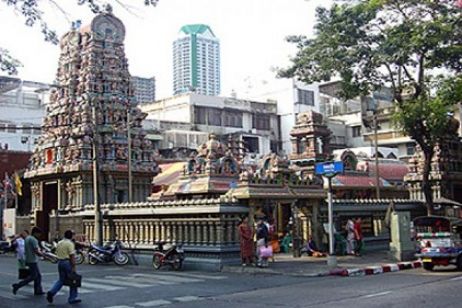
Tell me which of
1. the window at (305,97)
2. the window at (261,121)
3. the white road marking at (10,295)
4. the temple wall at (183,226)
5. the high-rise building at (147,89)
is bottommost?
the white road marking at (10,295)

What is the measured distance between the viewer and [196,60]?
3438 inches

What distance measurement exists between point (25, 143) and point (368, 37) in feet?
120

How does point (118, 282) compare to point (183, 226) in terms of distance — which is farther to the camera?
point (183, 226)

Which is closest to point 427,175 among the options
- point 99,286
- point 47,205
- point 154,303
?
point 99,286

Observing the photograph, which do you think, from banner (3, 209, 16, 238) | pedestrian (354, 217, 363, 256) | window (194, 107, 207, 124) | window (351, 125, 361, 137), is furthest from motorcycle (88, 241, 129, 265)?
window (351, 125, 361, 137)

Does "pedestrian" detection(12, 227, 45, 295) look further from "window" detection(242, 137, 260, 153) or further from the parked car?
"window" detection(242, 137, 260, 153)

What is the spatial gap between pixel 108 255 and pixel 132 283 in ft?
24.3

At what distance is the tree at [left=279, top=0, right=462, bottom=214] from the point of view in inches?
961

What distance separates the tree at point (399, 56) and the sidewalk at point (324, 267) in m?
5.98

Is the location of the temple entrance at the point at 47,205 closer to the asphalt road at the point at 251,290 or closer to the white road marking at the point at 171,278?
the asphalt road at the point at 251,290

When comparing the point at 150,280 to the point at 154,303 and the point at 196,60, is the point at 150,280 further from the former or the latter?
the point at 196,60

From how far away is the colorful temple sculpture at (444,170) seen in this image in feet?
116

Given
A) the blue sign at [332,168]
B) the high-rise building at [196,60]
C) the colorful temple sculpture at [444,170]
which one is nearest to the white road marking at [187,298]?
the blue sign at [332,168]

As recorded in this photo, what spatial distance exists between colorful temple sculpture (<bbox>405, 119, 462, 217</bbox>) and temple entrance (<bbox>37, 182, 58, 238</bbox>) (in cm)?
2043
